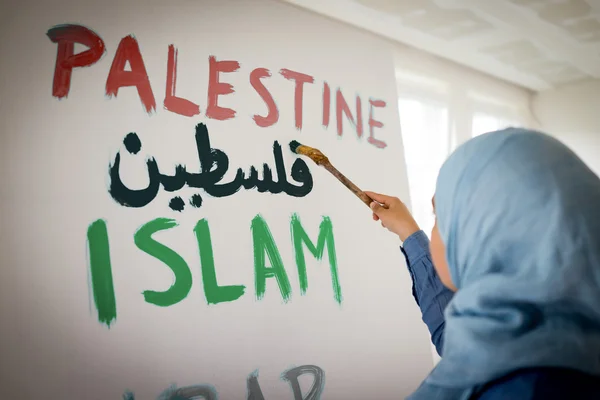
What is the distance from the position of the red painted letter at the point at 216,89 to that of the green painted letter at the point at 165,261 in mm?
296

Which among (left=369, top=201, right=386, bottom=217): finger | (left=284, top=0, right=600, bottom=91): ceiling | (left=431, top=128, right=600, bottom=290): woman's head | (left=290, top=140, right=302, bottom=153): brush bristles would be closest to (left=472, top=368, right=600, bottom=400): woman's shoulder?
(left=431, top=128, right=600, bottom=290): woman's head

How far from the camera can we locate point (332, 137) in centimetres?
133

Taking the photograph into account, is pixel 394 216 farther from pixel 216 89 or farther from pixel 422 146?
pixel 422 146

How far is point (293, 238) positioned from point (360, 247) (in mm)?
256

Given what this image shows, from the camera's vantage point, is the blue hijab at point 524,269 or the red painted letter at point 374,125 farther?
the red painted letter at point 374,125

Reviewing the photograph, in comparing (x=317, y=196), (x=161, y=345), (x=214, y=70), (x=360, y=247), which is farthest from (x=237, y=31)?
(x=161, y=345)

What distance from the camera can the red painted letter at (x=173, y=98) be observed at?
1044 mm

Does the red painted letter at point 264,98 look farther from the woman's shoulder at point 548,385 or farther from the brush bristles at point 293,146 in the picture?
the woman's shoulder at point 548,385

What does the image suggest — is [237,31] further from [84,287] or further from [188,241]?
[84,287]

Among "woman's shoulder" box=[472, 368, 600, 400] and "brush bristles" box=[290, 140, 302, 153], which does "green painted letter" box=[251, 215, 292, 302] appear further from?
"woman's shoulder" box=[472, 368, 600, 400]

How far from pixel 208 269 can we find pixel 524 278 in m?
0.74

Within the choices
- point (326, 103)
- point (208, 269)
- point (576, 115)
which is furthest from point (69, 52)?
point (576, 115)

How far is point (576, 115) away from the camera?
2455 millimetres

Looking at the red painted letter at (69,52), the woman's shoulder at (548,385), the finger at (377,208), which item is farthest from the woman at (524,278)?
the red painted letter at (69,52)
